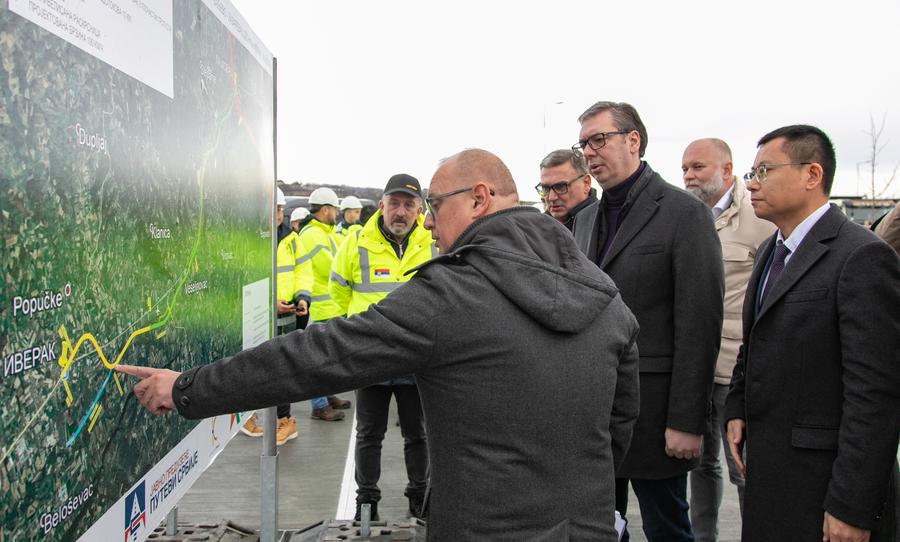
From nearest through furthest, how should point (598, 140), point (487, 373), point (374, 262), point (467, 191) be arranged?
point (487, 373) → point (467, 191) → point (598, 140) → point (374, 262)

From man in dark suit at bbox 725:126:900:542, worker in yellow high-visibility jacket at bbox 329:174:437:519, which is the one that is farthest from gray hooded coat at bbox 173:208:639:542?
worker in yellow high-visibility jacket at bbox 329:174:437:519

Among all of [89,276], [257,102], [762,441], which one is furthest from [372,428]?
[89,276]

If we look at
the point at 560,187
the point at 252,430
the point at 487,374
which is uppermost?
the point at 560,187

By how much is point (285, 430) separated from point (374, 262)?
243cm

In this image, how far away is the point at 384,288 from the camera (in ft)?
16.1

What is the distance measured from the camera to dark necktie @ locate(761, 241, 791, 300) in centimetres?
286

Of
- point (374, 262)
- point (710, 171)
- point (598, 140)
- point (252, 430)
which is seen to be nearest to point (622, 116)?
point (598, 140)

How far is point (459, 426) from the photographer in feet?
6.26

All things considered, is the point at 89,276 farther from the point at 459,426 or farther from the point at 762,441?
the point at 762,441

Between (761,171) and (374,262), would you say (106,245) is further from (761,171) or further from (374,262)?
(374,262)

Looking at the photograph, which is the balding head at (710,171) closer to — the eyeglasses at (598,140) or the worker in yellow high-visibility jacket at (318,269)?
the eyeglasses at (598,140)

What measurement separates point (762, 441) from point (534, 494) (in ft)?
4.30

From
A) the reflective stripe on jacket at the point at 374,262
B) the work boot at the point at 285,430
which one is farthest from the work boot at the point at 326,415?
the reflective stripe on jacket at the point at 374,262

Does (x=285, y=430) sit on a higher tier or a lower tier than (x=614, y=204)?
lower
